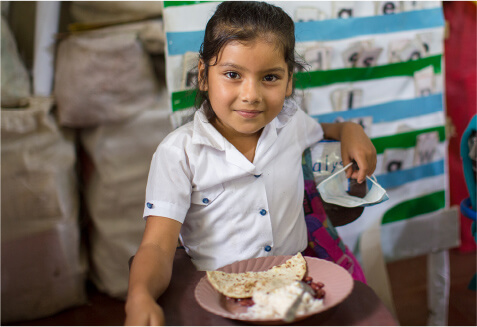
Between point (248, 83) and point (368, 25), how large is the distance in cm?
74

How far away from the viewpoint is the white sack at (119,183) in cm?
161

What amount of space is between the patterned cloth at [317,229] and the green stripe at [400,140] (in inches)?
21.3

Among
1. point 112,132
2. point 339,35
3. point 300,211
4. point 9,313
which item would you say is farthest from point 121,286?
point 339,35

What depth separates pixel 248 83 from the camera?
818mm

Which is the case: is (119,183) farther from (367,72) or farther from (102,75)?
(367,72)

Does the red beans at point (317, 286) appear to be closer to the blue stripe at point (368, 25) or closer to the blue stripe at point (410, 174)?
the blue stripe at point (368, 25)

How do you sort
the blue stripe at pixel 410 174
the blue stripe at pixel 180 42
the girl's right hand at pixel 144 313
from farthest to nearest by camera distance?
the blue stripe at pixel 410 174 < the blue stripe at pixel 180 42 < the girl's right hand at pixel 144 313

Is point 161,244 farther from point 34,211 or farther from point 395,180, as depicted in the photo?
point 395,180

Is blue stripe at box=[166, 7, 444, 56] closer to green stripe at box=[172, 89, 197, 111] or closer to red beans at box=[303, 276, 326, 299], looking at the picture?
green stripe at box=[172, 89, 197, 111]

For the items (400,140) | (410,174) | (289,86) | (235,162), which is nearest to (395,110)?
(400,140)

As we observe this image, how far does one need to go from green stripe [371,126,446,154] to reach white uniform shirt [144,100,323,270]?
659 millimetres

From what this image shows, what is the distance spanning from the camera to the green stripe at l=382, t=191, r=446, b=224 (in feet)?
5.27

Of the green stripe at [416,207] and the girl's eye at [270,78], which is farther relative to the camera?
the green stripe at [416,207]

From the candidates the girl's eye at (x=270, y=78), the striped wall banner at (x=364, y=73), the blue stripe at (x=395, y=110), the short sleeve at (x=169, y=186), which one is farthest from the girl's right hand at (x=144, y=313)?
the blue stripe at (x=395, y=110)
